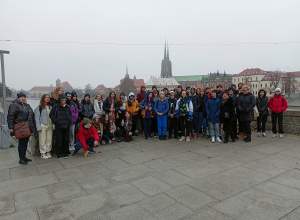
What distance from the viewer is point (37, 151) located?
19.9 ft

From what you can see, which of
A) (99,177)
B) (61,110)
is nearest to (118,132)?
(61,110)

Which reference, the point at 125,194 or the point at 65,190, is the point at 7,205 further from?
the point at 125,194

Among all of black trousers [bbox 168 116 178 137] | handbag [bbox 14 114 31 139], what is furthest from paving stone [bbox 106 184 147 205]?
black trousers [bbox 168 116 178 137]

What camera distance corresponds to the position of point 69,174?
4559 millimetres

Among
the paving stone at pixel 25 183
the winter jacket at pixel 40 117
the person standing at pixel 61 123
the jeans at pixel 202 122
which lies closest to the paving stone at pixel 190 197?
the paving stone at pixel 25 183

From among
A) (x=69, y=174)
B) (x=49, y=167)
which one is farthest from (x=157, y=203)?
(x=49, y=167)

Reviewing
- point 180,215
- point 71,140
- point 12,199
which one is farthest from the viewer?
point 71,140

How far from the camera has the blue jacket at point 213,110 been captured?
707 cm

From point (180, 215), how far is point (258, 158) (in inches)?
129

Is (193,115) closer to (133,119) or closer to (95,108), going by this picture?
(133,119)

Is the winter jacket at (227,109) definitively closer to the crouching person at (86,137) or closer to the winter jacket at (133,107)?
the winter jacket at (133,107)

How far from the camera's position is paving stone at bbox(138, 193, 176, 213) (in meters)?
3.12

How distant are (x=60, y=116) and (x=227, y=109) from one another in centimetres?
502

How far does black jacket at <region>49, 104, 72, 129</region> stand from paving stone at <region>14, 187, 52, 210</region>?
6.95 ft
